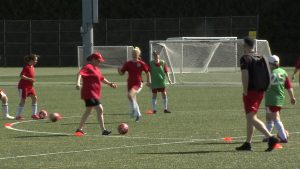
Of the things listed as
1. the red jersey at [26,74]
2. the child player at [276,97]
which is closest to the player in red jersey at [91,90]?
the child player at [276,97]

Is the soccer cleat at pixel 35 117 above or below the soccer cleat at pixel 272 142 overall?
below

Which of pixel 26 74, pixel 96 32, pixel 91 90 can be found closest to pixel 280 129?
pixel 91 90

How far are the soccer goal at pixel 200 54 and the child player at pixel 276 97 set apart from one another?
3074 centimetres

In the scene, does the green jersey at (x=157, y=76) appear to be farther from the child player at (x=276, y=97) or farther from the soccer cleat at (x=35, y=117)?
the child player at (x=276, y=97)

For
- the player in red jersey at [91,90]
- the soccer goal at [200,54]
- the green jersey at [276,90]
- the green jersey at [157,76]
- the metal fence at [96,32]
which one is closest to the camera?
the green jersey at [276,90]

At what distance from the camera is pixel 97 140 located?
17.9 meters

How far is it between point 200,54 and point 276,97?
33541 mm

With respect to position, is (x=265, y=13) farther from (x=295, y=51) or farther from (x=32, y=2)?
(x=32, y=2)

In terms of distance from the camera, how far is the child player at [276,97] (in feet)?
55.5

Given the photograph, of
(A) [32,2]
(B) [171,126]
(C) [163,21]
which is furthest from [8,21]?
(B) [171,126]

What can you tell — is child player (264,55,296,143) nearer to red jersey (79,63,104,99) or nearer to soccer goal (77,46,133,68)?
red jersey (79,63,104,99)

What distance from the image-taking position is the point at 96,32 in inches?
Result: 2857

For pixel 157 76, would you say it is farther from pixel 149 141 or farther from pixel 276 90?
pixel 276 90

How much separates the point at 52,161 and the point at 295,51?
196 feet
